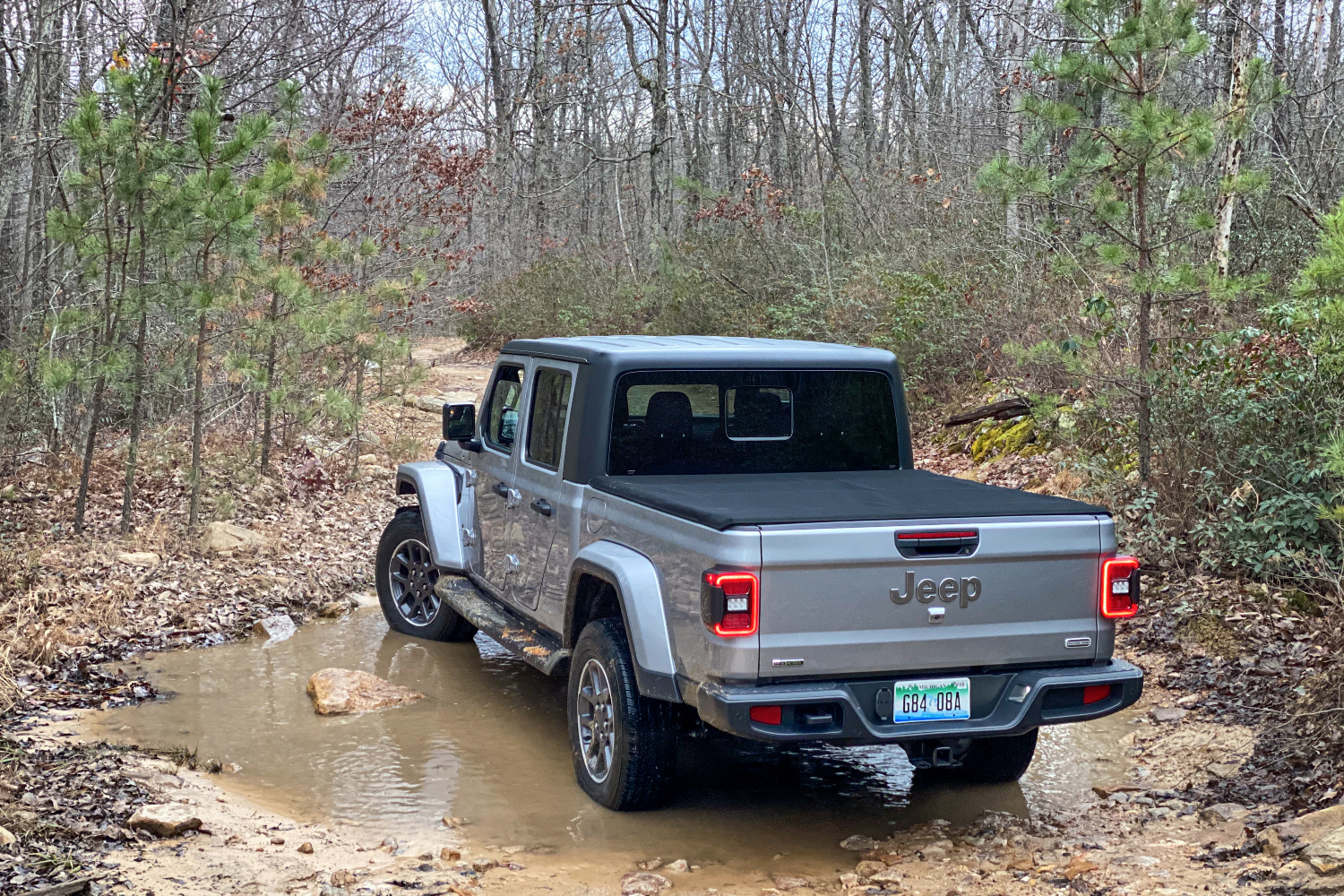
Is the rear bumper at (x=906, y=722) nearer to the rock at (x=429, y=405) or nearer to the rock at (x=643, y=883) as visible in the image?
the rock at (x=643, y=883)

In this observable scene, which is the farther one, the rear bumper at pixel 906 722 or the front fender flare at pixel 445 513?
the front fender flare at pixel 445 513

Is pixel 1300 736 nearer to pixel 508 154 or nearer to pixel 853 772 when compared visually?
pixel 853 772

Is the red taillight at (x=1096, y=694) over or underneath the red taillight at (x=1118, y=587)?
underneath

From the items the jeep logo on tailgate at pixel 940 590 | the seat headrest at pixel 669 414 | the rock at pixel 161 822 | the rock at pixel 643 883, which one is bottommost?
the rock at pixel 643 883

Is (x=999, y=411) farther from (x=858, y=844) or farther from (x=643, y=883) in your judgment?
(x=643, y=883)

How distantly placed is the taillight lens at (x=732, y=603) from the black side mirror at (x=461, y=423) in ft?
10.3

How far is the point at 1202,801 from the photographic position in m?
5.06

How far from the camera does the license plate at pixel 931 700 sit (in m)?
4.41

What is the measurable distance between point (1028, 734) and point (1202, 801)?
0.73 meters

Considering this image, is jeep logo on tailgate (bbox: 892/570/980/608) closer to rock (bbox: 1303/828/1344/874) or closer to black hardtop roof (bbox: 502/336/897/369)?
rock (bbox: 1303/828/1344/874)

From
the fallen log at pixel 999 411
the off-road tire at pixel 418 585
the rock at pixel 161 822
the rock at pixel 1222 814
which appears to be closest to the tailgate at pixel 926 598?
the rock at pixel 1222 814

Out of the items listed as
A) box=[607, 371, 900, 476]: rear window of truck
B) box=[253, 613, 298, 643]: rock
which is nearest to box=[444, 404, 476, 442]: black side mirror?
box=[607, 371, 900, 476]: rear window of truck

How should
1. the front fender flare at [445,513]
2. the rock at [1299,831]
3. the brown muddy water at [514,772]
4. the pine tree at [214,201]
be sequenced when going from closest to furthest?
the rock at [1299,831] < the brown muddy water at [514,772] < the front fender flare at [445,513] < the pine tree at [214,201]

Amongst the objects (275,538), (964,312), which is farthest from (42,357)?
(964,312)
